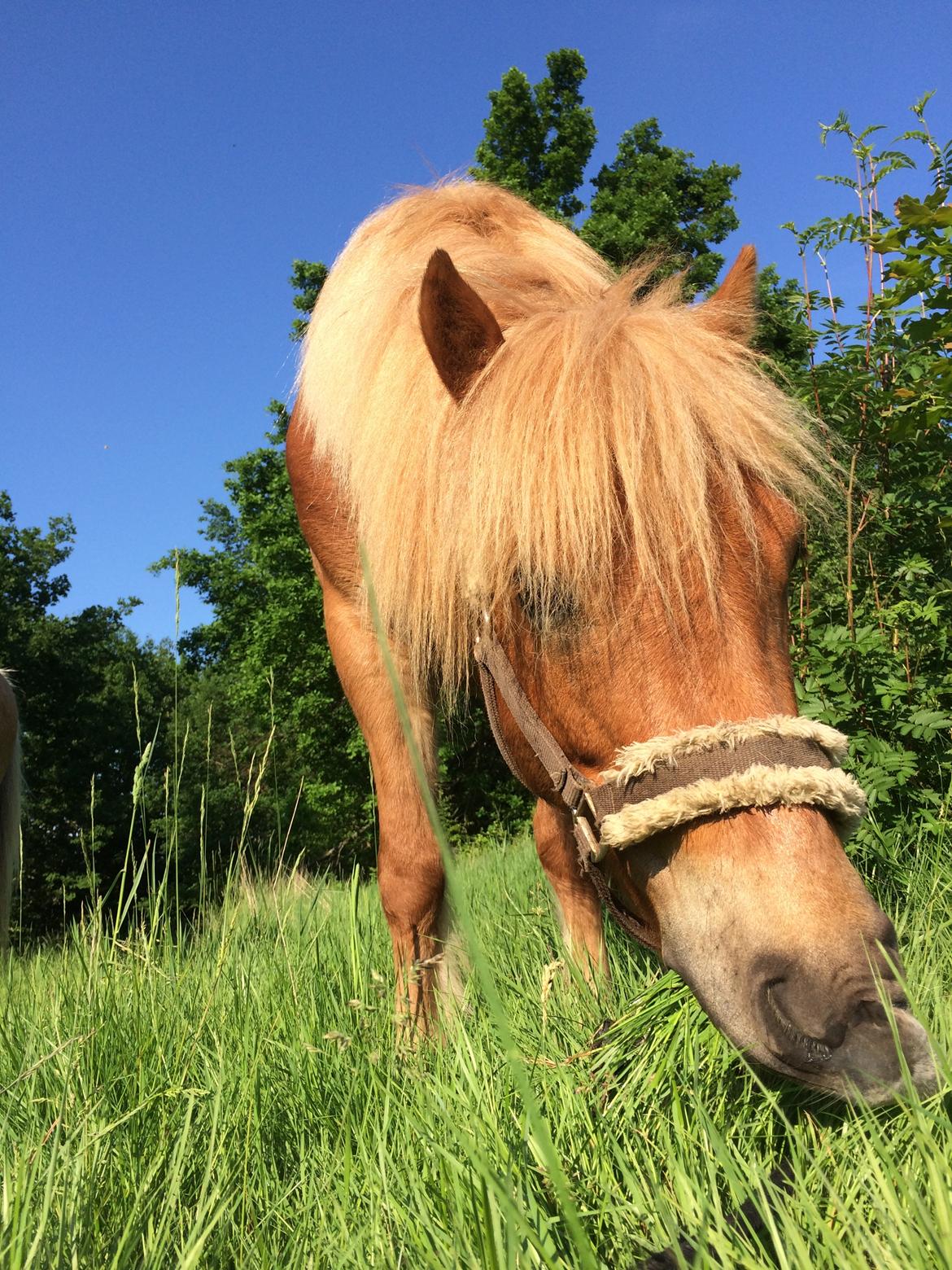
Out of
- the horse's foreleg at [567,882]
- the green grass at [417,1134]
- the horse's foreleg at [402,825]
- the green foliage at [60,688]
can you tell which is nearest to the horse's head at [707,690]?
the green grass at [417,1134]

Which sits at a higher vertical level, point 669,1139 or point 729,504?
point 729,504

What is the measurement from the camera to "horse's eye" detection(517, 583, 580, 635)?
1.75 meters

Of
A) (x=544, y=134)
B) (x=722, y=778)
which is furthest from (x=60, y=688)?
(x=722, y=778)

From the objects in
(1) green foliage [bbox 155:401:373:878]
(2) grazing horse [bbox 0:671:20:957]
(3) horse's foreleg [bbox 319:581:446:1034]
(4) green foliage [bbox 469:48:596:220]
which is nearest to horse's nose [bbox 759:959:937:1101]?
(3) horse's foreleg [bbox 319:581:446:1034]

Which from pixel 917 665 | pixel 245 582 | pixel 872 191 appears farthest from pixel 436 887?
pixel 245 582

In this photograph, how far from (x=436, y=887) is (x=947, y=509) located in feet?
7.85

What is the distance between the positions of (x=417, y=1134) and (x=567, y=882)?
5.88 feet

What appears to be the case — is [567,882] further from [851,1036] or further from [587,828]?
[851,1036]

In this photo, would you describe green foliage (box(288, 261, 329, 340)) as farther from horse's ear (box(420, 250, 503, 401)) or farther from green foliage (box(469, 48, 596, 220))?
horse's ear (box(420, 250, 503, 401))

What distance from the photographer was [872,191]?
345 centimetres

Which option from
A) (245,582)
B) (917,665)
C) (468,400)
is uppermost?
(245,582)

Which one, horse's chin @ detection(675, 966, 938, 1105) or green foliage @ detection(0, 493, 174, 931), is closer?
horse's chin @ detection(675, 966, 938, 1105)

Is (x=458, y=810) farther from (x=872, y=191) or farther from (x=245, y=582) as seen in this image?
(x=872, y=191)

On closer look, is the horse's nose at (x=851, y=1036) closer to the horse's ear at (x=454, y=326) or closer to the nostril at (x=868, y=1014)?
the nostril at (x=868, y=1014)
